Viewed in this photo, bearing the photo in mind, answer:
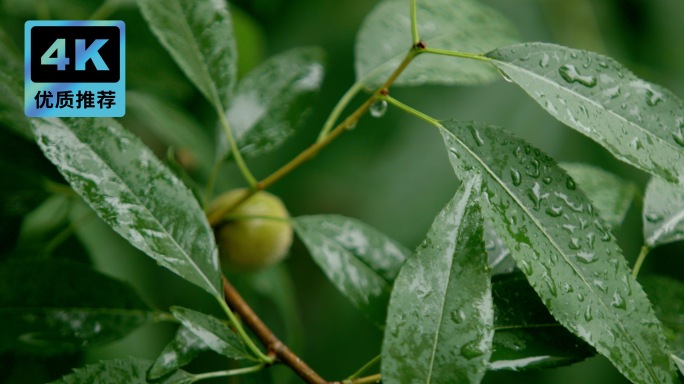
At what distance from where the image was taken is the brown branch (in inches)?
16.9

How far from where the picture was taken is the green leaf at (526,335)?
407 mm

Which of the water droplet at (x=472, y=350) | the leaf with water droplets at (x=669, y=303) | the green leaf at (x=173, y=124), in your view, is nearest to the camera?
the water droplet at (x=472, y=350)

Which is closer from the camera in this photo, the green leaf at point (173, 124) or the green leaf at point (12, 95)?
the green leaf at point (12, 95)

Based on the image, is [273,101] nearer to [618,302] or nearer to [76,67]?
[76,67]

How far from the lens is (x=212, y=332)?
42 cm

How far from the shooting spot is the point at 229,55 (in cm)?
58

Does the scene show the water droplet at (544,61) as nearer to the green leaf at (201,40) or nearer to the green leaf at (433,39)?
the green leaf at (433,39)

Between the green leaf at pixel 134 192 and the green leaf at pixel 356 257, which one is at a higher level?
the green leaf at pixel 134 192

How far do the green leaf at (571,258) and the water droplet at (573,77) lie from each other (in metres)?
0.05

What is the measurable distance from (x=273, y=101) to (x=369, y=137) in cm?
46

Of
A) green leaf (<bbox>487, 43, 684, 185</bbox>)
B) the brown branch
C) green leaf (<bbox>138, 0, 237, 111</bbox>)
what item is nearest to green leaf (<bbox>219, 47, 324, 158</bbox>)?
green leaf (<bbox>138, 0, 237, 111</bbox>)

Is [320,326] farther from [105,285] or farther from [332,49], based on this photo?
[105,285]

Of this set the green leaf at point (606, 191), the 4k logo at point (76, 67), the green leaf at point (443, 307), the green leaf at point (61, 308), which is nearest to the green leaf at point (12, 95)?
the 4k logo at point (76, 67)

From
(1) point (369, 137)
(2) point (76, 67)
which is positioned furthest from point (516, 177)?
(1) point (369, 137)
